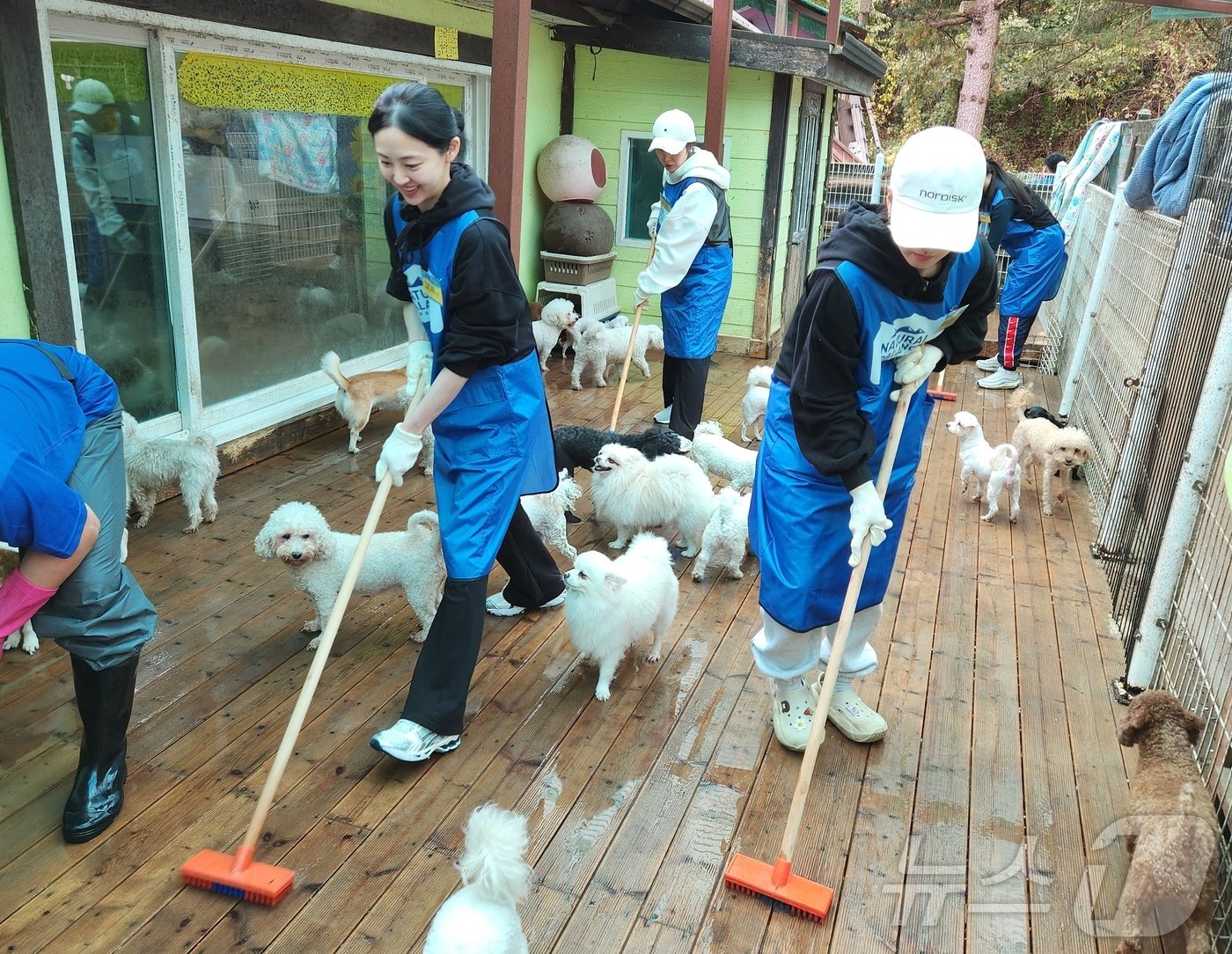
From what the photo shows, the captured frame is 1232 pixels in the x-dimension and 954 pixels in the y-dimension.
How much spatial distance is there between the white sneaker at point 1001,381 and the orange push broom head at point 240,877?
7.28m

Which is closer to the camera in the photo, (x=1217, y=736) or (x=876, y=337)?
(x=876, y=337)

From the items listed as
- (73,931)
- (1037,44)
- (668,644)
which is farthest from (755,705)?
(1037,44)

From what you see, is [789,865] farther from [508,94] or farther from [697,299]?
[697,299]

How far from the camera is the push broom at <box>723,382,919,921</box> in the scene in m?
2.41

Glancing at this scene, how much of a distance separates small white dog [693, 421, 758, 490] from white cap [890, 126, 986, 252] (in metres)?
2.53

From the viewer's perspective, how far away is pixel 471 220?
258cm

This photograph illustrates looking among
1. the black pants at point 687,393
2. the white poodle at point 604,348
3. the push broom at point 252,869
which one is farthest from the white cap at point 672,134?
the push broom at point 252,869

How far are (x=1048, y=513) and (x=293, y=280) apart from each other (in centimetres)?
468

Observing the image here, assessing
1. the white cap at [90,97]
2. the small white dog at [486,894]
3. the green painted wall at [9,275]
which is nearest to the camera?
the small white dog at [486,894]

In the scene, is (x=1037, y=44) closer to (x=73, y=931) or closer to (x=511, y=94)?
(x=511, y=94)

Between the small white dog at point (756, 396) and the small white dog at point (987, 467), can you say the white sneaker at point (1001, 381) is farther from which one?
the small white dog at point (756, 396)

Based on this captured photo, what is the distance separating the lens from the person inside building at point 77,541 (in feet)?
7.02

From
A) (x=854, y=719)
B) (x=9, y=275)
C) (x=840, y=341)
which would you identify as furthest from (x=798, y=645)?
(x=9, y=275)

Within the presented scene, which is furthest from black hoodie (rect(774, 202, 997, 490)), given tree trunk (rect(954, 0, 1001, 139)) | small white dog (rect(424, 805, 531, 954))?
tree trunk (rect(954, 0, 1001, 139))
